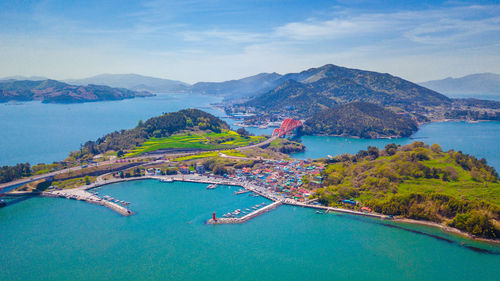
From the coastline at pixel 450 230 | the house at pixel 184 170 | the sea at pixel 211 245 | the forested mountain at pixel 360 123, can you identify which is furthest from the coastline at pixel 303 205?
the forested mountain at pixel 360 123

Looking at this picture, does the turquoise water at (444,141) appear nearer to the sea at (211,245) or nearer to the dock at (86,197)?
the sea at (211,245)

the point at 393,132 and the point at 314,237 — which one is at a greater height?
the point at 393,132

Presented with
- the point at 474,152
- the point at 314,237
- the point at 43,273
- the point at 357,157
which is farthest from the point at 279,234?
the point at 474,152

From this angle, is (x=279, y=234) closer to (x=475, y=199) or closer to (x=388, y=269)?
(x=388, y=269)

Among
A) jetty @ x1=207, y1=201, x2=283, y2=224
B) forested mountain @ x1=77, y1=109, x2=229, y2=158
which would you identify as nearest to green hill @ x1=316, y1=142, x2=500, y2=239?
jetty @ x1=207, y1=201, x2=283, y2=224

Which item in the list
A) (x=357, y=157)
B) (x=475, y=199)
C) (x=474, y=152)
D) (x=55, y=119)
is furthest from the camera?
(x=55, y=119)
